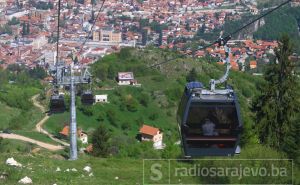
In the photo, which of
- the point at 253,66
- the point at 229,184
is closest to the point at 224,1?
the point at 253,66

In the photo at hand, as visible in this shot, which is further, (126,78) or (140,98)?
Answer: (126,78)

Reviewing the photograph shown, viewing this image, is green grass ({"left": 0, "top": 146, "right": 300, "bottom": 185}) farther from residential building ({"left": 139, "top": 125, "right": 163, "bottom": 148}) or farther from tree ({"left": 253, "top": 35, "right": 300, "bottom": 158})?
residential building ({"left": 139, "top": 125, "right": 163, "bottom": 148})

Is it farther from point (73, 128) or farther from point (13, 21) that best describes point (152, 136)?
point (13, 21)

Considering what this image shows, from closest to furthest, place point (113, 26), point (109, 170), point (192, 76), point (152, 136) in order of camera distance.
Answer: point (109, 170) < point (152, 136) < point (192, 76) < point (113, 26)

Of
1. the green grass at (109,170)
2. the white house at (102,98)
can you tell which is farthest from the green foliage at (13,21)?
the green grass at (109,170)

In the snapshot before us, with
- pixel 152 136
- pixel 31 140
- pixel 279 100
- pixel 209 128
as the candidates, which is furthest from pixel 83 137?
pixel 209 128

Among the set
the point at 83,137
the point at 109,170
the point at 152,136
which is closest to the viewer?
the point at 109,170

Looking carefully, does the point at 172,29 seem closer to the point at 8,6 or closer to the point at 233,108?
the point at 8,6
